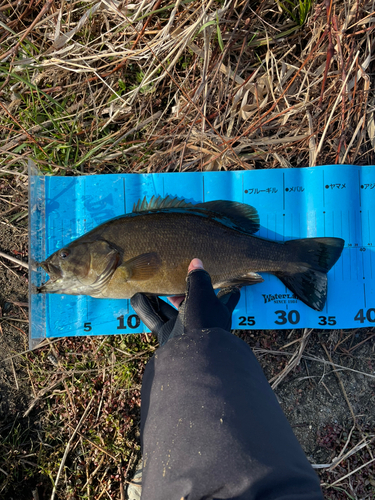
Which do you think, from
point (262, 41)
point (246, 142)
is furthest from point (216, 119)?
point (262, 41)

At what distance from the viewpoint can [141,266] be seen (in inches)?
111

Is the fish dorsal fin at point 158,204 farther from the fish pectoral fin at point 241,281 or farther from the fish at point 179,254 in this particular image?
the fish pectoral fin at point 241,281

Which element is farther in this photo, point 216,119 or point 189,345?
point 216,119

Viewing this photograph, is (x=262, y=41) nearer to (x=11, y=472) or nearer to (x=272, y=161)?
(x=272, y=161)

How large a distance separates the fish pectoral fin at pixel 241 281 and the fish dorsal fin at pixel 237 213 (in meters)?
0.45

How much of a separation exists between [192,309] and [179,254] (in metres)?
0.60

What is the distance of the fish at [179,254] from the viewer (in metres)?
2.82

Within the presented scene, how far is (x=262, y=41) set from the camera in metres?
3.15

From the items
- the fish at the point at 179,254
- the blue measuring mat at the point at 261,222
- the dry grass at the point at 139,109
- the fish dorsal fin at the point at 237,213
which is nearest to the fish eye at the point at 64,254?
the fish at the point at 179,254

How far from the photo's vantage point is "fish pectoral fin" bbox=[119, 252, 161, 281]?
281 centimetres

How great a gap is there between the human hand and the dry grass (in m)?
0.51

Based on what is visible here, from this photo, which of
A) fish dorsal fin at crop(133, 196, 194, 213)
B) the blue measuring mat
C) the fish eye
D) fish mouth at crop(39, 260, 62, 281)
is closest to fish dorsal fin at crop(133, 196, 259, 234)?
fish dorsal fin at crop(133, 196, 194, 213)

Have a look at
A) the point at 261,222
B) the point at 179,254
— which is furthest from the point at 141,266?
the point at 261,222

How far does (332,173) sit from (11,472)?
13.8 feet
